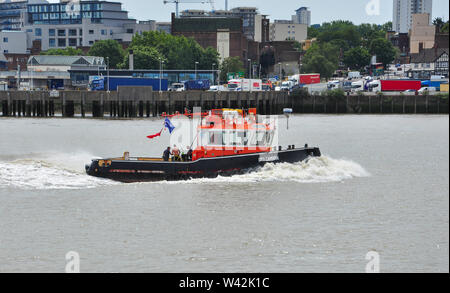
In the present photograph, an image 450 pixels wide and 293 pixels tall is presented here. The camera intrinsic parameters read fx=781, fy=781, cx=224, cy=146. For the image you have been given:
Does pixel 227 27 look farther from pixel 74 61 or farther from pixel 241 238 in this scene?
pixel 241 238

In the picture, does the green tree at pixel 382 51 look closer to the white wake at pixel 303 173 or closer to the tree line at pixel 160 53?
the tree line at pixel 160 53

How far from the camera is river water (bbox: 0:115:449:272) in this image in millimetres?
22328

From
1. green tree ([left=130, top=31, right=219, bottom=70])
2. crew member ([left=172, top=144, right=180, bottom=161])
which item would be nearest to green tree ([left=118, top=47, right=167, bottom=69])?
green tree ([left=130, top=31, right=219, bottom=70])

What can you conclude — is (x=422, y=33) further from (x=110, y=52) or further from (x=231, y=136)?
(x=231, y=136)

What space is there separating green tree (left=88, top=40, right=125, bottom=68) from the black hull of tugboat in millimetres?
121078

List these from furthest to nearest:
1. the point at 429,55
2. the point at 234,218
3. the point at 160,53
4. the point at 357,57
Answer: the point at 357,57
the point at 429,55
the point at 160,53
the point at 234,218

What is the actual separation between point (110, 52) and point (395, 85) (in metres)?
63.4

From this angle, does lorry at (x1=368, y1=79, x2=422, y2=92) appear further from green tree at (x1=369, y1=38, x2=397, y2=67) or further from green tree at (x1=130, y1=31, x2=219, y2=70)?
green tree at (x1=369, y1=38, x2=397, y2=67)

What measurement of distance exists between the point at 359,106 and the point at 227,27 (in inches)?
2985

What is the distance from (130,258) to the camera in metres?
22.4

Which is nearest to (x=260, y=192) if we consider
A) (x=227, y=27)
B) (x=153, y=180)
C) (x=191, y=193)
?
(x=191, y=193)

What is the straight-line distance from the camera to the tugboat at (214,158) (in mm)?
34094

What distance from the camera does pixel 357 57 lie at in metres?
176

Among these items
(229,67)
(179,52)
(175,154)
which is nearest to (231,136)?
(175,154)
